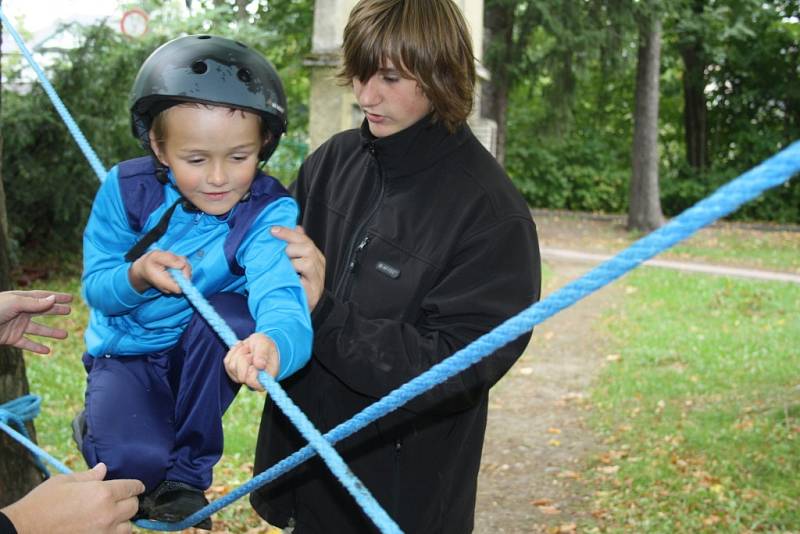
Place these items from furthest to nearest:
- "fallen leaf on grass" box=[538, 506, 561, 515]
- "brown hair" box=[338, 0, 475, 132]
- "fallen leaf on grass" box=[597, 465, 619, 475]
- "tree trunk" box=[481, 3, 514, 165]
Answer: "tree trunk" box=[481, 3, 514, 165] → "fallen leaf on grass" box=[597, 465, 619, 475] → "fallen leaf on grass" box=[538, 506, 561, 515] → "brown hair" box=[338, 0, 475, 132]

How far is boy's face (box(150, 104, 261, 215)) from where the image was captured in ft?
6.62

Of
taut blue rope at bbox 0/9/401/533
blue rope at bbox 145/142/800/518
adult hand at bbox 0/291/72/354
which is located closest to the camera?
blue rope at bbox 145/142/800/518

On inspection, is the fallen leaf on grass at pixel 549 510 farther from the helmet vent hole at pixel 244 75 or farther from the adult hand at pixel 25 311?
the helmet vent hole at pixel 244 75

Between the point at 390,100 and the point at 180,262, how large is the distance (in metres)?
0.64

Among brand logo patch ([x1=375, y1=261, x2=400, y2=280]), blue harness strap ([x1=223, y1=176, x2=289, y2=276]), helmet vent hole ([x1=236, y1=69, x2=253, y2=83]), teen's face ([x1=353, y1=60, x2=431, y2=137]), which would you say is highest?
helmet vent hole ([x1=236, y1=69, x2=253, y2=83])

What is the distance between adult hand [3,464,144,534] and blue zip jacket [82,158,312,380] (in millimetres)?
390

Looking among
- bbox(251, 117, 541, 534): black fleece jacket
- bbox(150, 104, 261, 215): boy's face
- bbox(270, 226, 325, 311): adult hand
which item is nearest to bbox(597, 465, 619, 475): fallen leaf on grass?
bbox(251, 117, 541, 534): black fleece jacket

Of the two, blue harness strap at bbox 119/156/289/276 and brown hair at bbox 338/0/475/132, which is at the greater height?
brown hair at bbox 338/0/475/132

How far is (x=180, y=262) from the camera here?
1983mm

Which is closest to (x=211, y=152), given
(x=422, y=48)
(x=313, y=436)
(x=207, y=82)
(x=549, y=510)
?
(x=207, y=82)

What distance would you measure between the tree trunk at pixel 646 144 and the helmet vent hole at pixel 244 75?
54.1 feet

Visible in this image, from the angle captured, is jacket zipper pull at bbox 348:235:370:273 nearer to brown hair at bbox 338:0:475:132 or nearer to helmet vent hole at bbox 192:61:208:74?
brown hair at bbox 338:0:475:132

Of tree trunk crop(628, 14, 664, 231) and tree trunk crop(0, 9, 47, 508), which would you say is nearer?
tree trunk crop(0, 9, 47, 508)

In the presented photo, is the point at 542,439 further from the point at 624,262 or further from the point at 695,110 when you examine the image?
the point at 695,110
